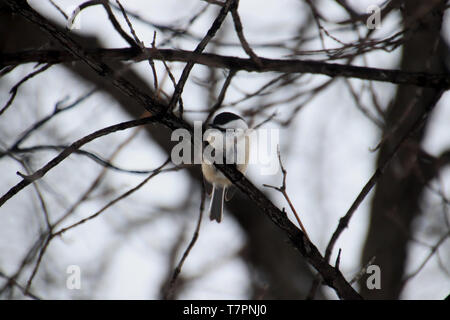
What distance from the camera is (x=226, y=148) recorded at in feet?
11.2

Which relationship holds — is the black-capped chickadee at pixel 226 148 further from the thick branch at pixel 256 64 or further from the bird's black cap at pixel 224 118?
the thick branch at pixel 256 64

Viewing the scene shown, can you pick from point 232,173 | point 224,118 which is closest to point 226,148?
point 224,118

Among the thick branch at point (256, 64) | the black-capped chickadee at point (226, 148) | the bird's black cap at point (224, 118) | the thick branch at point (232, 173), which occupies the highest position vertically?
the bird's black cap at point (224, 118)

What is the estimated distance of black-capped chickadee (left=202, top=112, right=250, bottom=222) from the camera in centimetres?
340

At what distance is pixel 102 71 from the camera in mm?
1925

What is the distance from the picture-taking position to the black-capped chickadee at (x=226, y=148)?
3.40m

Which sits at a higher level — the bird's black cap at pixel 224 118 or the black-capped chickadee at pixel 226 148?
the bird's black cap at pixel 224 118

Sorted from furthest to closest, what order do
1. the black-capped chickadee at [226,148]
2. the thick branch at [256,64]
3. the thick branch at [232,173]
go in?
the black-capped chickadee at [226,148] < the thick branch at [256,64] < the thick branch at [232,173]

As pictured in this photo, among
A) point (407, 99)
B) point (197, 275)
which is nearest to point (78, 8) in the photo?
point (407, 99)

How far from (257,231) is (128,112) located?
1.87 metres

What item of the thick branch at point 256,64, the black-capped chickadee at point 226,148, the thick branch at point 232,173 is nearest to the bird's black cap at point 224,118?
the black-capped chickadee at point 226,148

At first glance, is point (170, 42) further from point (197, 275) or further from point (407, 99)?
point (197, 275)

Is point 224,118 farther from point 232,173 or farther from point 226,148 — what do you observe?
point 232,173

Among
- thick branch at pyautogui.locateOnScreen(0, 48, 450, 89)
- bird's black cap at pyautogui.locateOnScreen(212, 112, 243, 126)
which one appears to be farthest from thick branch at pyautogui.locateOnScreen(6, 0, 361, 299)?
bird's black cap at pyautogui.locateOnScreen(212, 112, 243, 126)
